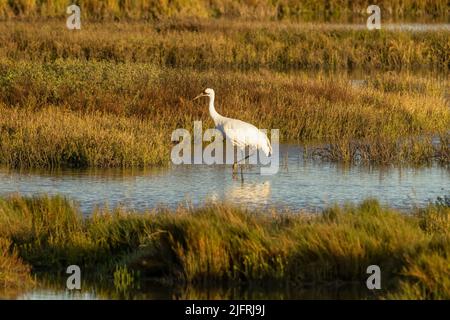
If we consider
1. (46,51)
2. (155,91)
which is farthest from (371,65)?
(155,91)

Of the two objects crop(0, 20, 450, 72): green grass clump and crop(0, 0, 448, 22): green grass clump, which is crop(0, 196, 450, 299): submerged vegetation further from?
crop(0, 0, 448, 22): green grass clump

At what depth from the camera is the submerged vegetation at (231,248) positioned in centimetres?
984

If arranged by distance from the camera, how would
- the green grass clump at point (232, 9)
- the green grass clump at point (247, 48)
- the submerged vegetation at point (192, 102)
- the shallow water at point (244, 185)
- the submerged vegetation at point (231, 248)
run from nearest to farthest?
the submerged vegetation at point (231, 248) → the shallow water at point (244, 185) → the submerged vegetation at point (192, 102) → the green grass clump at point (247, 48) → the green grass clump at point (232, 9)

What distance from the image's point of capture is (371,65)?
3231 centimetres

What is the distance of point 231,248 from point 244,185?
5.60m

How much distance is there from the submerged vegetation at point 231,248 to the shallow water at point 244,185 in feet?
8.56

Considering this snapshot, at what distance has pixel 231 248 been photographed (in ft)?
32.7

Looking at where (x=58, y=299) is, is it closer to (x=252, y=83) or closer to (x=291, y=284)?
(x=291, y=284)

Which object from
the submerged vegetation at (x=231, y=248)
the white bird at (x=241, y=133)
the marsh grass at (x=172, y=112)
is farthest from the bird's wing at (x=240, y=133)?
the submerged vegetation at (x=231, y=248)

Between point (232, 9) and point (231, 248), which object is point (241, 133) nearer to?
point (231, 248)

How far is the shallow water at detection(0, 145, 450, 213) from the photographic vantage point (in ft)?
46.2

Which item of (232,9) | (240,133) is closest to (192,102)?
(240,133)

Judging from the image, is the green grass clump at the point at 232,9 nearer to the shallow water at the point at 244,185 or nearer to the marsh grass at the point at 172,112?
the marsh grass at the point at 172,112

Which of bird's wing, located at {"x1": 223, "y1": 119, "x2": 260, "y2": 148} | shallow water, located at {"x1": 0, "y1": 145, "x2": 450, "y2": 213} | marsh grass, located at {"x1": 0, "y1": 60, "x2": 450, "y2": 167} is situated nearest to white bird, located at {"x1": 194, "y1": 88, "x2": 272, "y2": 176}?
bird's wing, located at {"x1": 223, "y1": 119, "x2": 260, "y2": 148}
